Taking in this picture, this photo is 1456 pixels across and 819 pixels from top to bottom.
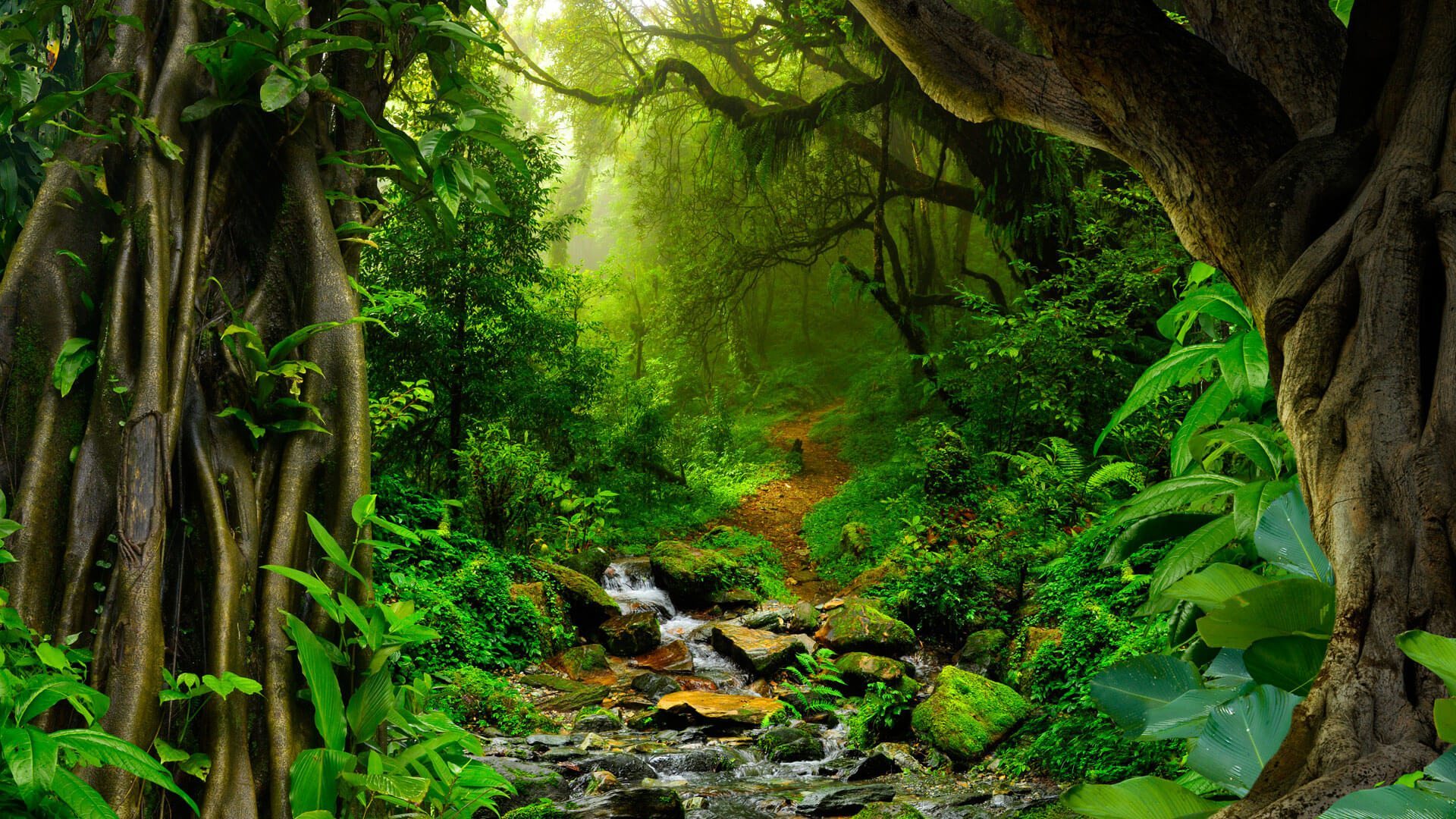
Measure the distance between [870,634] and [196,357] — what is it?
613 cm

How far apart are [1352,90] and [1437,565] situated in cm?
99

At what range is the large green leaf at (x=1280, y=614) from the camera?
1.33 metres

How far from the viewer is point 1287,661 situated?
4.40 feet

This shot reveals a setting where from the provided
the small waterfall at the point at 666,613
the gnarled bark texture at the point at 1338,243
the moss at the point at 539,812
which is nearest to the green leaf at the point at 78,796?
the gnarled bark texture at the point at 1338,243

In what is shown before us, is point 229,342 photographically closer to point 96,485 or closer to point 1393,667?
point 96,485

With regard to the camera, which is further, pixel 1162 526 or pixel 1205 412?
pixel 1205 412

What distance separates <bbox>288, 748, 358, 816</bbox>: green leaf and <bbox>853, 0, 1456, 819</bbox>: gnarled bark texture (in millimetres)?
1646

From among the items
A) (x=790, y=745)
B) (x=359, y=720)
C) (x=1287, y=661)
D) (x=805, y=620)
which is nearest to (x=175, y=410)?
(x=359, y=720)

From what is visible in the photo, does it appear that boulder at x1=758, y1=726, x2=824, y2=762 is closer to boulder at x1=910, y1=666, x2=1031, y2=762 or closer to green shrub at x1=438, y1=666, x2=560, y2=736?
boulder at x1=910, y1=666, x2=1031, y2=762

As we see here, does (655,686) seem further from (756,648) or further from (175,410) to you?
(175,410)

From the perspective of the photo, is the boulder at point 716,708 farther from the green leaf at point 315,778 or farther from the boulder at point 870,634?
the green leaf at point 315,778

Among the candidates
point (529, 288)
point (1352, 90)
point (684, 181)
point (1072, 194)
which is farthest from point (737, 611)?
point (684, 181)

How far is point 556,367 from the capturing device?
10445 mm

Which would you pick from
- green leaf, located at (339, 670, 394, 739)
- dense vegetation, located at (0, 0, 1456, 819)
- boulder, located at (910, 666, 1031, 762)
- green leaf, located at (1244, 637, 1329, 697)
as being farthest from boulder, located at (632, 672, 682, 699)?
green leaf, located at (1244, 637, 1329, 697)
